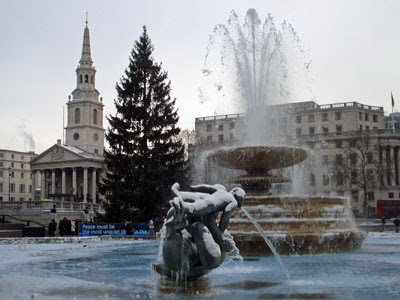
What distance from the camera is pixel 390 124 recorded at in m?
83.7

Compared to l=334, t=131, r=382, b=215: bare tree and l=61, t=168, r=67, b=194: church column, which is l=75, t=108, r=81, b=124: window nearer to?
l=61, t=168, r=67, b=194: church column

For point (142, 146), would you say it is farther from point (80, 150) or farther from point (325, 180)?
point (80, 150)

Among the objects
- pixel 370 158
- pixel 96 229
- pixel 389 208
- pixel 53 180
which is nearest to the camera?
pixel 96 229

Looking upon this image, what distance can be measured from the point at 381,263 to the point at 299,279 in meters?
3.29

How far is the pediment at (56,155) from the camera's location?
91650mm

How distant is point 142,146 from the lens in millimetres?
34594

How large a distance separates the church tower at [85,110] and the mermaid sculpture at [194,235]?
100714mm

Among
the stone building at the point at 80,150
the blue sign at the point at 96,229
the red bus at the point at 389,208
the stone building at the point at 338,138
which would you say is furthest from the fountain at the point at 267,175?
the stone building at the point at 80,150

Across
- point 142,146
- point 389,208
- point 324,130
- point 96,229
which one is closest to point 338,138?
Result: point 324,130

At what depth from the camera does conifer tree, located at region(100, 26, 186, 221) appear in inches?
1271

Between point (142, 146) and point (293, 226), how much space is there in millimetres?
22991

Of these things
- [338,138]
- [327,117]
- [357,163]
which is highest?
[327,117]

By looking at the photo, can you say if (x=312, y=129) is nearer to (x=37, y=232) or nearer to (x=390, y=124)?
(x=390, y=124)

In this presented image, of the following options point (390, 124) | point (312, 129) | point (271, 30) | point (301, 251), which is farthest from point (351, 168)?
point (301, 251)
